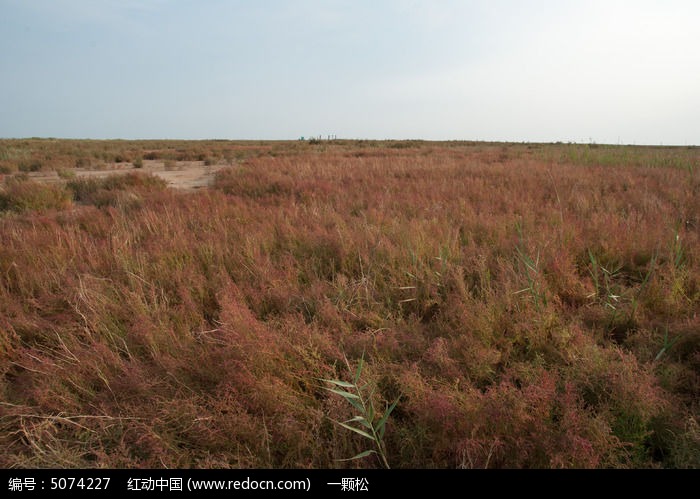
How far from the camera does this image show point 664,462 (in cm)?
128

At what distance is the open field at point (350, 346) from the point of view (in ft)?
4.49

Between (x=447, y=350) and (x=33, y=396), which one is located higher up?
(x=447, y=350)

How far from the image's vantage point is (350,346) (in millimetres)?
1958

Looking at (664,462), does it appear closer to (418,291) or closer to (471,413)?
(471,413)

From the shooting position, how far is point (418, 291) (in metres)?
2.58

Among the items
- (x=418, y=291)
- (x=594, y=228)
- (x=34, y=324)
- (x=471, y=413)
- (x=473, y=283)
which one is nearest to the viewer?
(x=471, y=413)

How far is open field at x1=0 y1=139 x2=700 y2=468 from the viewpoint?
4.49 ft

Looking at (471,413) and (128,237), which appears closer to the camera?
(471,413)
